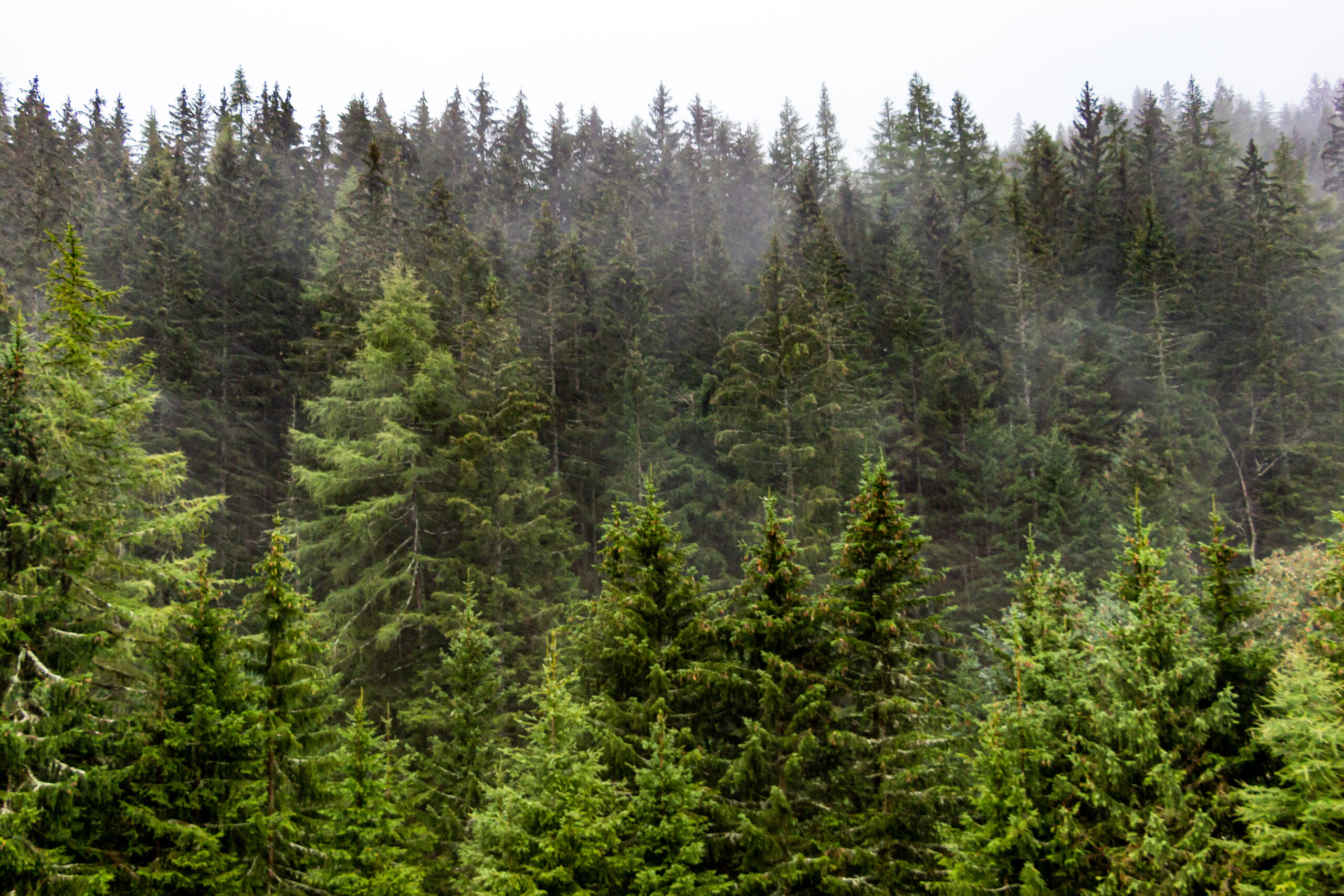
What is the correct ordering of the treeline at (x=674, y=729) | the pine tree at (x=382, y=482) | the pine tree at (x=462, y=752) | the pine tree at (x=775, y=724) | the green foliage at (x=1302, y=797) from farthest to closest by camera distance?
the pine tree at (x=382, y=482), the pine tree at (x=462, y=752), the pine tree at (x=775, y=724), the treeline at (x=674, y=729), the green foliage at (x=1302, y=797)

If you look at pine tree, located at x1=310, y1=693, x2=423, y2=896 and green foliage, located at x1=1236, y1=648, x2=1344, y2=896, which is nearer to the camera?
green foliage, located at x1=1236, y1=648, x2=1344, y2=896

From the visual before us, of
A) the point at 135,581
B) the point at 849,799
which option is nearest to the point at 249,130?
the point at 135,581

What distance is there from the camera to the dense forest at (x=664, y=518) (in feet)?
32.0

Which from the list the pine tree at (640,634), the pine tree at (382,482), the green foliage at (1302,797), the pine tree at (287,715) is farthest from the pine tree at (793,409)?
the pine tree at (287,715)

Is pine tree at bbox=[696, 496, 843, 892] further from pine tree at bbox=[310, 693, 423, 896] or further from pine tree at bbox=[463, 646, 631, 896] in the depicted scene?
pine tree at bbox=[310, 693, 423, 896]

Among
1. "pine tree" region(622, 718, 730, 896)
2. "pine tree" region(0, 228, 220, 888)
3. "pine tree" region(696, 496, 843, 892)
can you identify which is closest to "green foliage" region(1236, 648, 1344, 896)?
"pine tree" region(696, 496, 843, 892)

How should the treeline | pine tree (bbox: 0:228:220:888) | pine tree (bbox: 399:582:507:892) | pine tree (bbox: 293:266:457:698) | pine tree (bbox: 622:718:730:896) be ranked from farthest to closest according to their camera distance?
pine tree (bbox: 293:266:457:698) < pine tree (bbox: 399:582:507:892) < pine tree (bbox: 622:718:730:896) < pine tree (bbox: 0:228:220:888) < the treeline

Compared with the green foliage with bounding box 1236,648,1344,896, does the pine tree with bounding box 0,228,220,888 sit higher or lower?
higher

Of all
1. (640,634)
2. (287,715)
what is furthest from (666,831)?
(287,715)

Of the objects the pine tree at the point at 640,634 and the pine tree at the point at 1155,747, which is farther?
the pine tree at the point at 640,634

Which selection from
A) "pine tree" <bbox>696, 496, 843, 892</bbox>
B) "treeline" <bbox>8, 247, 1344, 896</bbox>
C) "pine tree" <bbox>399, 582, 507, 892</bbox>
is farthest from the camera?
"pine tree" <bbox>399, 582, 507, 892</bbox>

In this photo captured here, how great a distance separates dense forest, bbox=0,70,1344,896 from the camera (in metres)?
9.75

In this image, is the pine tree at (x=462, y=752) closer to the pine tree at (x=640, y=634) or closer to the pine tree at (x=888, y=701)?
the pine tree at (x=640, y=634)

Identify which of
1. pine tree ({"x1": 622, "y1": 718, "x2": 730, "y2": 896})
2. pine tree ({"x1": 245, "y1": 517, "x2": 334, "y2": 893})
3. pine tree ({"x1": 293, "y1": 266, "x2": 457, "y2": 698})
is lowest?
pine tree ({"x1": 622, "y1": 718, "x2": 730, "y2": 896})
